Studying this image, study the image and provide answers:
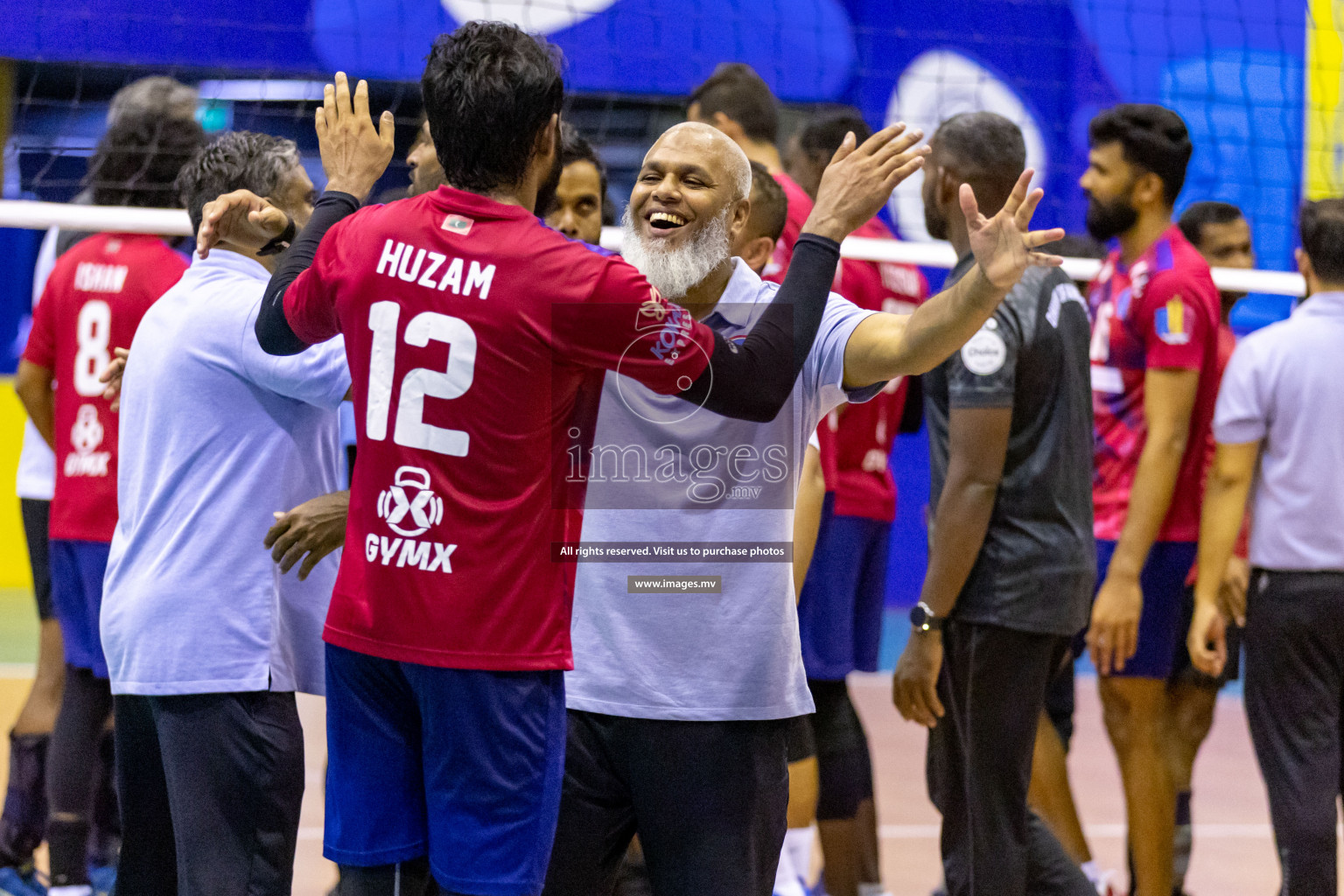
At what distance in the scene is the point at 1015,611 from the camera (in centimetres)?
329

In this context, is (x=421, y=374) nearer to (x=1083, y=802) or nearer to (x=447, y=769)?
(x=447, y=769)

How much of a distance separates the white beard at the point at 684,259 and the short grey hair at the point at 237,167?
0.79 metres

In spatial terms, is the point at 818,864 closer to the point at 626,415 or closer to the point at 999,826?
the point at 999,826

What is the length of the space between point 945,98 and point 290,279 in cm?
804

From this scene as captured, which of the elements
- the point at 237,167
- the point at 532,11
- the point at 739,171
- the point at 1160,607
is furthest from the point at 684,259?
the point at 532,11

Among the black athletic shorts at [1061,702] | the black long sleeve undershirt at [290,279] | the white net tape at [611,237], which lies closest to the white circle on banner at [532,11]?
the white net tape at [611,237]

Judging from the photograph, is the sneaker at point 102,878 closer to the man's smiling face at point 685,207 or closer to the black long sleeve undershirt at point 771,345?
the black long sleeve undershirt at point 771,345

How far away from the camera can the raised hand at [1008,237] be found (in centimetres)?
211

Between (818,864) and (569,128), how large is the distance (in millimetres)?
2790

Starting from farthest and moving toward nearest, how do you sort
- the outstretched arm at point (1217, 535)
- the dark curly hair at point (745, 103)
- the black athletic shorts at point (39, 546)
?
the dark curly hair at point (745, 103), the black athletic shorts at point (39, 546), the outstretched arm at point (1217, 535)

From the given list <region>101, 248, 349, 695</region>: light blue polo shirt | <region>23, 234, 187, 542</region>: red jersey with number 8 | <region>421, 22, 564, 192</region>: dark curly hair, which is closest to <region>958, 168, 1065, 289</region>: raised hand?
<region>421, 22, 564, 192</region>: dark curly hair

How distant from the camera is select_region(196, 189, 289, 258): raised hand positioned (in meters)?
2.61

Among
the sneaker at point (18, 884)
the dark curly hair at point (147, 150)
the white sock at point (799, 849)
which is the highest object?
the dark curly hair at point (147, 150)

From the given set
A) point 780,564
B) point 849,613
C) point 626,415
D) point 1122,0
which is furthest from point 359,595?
point 1122,0
